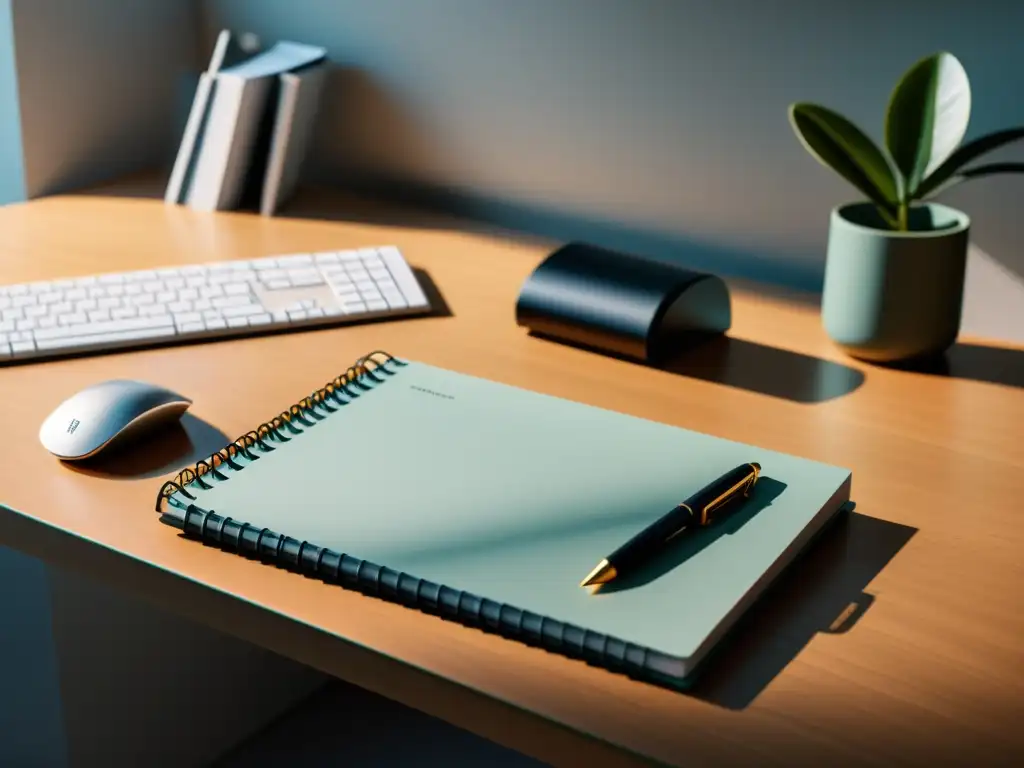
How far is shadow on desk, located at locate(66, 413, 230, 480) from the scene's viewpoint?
84 centimetres

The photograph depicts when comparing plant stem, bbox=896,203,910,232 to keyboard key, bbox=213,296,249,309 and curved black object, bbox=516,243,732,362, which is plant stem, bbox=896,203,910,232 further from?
keyboard key, bbox=213,296,249,309

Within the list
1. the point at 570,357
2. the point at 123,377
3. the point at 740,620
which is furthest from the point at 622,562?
the point at 123,377

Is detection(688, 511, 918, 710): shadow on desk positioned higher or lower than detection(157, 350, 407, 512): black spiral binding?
lower

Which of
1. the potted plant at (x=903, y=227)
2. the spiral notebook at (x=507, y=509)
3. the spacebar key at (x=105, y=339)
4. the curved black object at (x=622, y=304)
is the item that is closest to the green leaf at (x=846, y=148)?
the potted plant at (x=903, y=227)

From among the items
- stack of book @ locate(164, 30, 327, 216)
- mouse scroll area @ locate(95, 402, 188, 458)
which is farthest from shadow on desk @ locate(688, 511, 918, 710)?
stack of book @ locate(164, 30, 327, 216)

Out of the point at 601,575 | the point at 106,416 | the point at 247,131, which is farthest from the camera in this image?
the point at 247,131

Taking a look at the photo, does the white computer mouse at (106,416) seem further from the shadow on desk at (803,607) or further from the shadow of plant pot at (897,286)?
the shadow of plant pot at (897,286)

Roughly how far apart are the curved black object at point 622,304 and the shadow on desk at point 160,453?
12.2 inches

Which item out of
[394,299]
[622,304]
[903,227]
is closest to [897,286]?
[903,227]

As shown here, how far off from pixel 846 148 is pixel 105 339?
62 centimetres

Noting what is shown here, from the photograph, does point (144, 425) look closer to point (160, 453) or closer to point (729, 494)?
point (160, 453)

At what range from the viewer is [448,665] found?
2.15 ft

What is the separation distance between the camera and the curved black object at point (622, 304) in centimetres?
102

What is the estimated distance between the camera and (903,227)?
101cm
